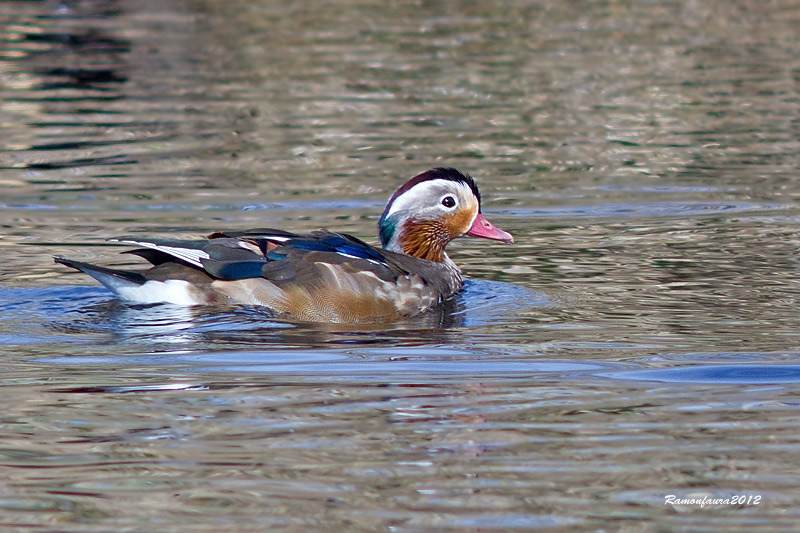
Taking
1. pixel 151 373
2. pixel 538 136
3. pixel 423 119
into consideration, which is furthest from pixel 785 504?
pixel 423 119

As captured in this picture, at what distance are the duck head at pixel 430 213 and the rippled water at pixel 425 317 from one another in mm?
487

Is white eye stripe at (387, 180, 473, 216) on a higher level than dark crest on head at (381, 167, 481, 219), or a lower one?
lower

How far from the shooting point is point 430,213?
929 centimetres

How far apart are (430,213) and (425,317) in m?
1.06

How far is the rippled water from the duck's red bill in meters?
0.27

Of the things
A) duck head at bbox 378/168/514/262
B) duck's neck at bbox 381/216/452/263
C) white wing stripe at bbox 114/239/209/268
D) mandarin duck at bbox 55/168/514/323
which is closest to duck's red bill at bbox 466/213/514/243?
duck head at bbox 378/168/514/262

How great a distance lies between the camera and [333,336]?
25.5ft

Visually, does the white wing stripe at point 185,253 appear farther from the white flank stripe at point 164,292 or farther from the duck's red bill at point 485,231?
the duck's red bill at point 485,231

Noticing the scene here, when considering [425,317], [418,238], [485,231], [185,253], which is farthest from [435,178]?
[185,253]

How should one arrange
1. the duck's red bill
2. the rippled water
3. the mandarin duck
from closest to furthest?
1. the rippled water
2. the mandarin duck
3. the duck's red bill

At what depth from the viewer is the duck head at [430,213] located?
925cm

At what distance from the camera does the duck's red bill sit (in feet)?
31.1

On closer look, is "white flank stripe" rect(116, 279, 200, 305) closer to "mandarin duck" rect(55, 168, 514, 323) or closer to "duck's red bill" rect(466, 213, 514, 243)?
"mandarin duck" rect(55, 168, 514, 323)

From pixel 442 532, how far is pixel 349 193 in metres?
7.81
